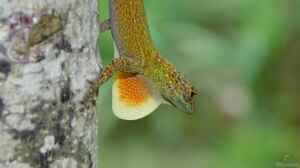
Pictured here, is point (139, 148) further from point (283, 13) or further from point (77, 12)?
point (77, 12)

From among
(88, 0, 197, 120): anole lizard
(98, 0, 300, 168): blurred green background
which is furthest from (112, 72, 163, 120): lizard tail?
(98, 0, 300, 168): blurred green background

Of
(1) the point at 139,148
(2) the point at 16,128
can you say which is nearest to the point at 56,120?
(2) the point at 16,128

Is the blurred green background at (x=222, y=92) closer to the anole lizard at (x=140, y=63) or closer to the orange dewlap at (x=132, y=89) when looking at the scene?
the anole lizard at (x=140, y=63)

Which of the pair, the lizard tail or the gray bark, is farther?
the lizard tail

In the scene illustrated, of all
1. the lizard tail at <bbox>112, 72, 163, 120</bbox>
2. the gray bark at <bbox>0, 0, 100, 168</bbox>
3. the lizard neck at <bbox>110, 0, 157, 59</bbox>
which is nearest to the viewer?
the gray bark at <bbox>0, 0, 100, 168</bbox>

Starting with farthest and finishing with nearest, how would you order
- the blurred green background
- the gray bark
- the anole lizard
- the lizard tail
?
the blurred green background → the anole lizard → the lizard tail → the gray bark

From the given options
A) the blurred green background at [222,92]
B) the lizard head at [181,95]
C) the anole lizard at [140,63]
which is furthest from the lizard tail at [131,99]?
the blurred green background at [222,92]

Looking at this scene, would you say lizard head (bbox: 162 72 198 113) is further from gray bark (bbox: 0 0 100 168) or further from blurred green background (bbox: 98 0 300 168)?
gray bark (bbox: 0 0 100 168)
